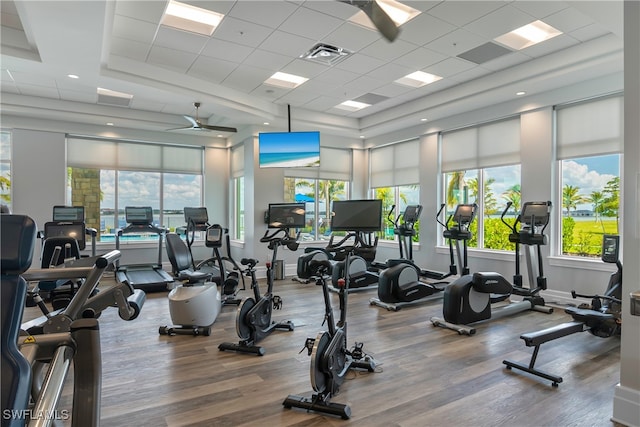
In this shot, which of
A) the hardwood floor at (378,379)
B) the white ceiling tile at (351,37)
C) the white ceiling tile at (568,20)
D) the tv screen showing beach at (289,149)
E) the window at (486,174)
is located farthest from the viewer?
the tv screen showing beach at (289,149)

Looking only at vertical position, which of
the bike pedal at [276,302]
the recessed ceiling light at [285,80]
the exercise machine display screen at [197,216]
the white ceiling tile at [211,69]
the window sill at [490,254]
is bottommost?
the bike pedal at [276,302]

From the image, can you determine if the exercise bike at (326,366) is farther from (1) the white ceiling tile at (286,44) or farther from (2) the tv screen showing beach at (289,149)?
(2) the tv screen showing beach at (289,149)

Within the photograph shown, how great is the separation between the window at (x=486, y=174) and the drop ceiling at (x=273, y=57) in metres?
0.63

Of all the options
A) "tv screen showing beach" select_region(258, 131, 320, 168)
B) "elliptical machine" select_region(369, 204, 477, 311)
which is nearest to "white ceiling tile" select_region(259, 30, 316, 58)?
"tv screen showing beach" select_region(258, 131, 320, 168)

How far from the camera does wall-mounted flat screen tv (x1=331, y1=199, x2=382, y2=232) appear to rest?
375cm

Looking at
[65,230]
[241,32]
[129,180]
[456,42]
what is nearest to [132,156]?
[129,180]

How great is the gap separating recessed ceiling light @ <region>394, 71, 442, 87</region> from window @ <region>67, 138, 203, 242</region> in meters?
5.43

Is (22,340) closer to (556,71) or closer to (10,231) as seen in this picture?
(10,231)

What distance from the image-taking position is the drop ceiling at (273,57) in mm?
4059

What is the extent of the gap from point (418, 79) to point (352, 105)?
178 cm

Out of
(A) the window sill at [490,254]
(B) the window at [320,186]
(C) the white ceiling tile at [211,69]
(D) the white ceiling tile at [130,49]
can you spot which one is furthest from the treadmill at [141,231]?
(A) the window sill at [490,254]

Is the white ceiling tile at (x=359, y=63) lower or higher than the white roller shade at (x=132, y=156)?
higher

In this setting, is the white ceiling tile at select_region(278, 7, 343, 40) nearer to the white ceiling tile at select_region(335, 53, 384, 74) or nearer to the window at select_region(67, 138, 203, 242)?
the white ceiling tile at select_region(335, 53, 384, 74)

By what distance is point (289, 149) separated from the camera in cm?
748
